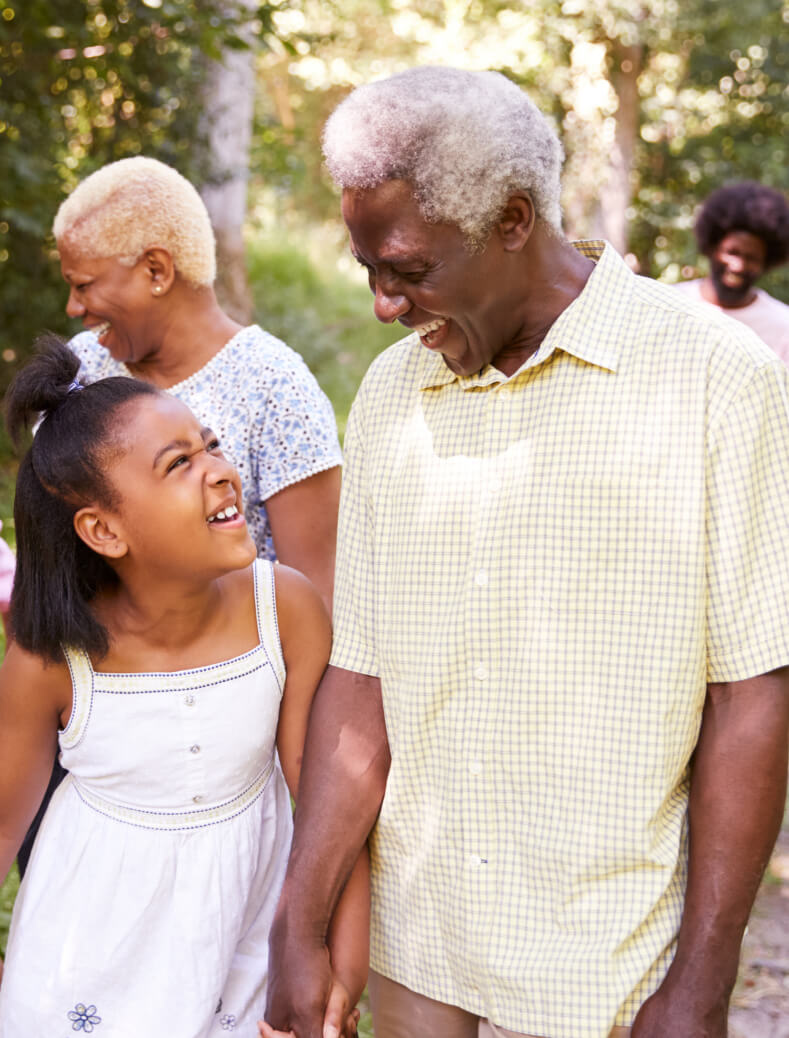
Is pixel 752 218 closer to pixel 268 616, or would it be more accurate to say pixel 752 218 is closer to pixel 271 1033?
pixel 268 616

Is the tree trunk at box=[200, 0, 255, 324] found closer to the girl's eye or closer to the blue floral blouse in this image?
the blue floral blouse

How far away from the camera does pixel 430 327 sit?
74.4 inches

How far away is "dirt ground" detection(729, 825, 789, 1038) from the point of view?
3.54m

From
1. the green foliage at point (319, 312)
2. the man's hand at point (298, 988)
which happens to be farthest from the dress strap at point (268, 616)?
the green foliage at point (319, 312)

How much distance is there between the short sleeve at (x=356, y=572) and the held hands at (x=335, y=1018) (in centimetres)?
51

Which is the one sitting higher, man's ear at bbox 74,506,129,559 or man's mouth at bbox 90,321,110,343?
man's ear at bbox 74,506,129,559

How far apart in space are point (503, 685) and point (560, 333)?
0.54 meters

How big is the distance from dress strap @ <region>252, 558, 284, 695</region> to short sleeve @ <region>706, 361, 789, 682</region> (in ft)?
2.79

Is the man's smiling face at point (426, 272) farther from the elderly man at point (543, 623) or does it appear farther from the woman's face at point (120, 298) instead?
the woman's face at point (120, 298)

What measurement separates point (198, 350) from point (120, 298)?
8.1 inches

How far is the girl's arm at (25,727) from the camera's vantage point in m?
2.10

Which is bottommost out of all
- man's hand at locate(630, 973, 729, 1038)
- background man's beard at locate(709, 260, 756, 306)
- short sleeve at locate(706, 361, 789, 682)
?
background man's beard at locate(709, 260, 756, 306)

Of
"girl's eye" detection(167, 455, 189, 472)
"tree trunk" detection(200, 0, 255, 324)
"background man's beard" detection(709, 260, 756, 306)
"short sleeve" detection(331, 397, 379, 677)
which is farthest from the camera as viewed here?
"tree trunk" detection(200, 0, 255, 324)

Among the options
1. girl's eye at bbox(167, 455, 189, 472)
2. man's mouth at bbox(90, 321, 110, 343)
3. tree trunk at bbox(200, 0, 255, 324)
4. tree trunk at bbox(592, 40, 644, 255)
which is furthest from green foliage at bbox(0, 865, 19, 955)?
tree trunk at bbox(592, 40, 644, 255)
